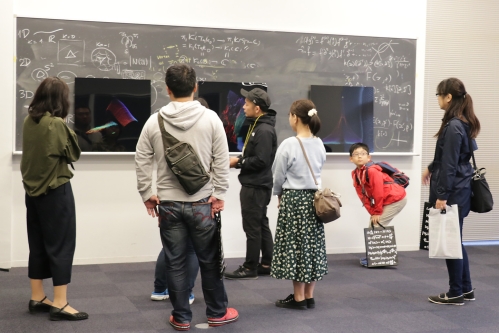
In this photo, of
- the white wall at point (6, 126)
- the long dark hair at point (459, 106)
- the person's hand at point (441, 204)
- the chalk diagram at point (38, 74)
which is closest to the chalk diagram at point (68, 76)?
the chalk diagram at point (38, 74)

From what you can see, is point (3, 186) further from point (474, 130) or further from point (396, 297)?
point (474, 130)

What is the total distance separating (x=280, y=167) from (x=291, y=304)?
904 mm

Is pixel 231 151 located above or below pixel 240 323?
above

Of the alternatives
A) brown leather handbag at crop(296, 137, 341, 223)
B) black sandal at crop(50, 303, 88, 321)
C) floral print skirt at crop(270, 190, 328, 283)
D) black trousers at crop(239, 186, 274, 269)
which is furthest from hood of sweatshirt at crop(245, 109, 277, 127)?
black sandal at crop(50, 303, 88, 321)

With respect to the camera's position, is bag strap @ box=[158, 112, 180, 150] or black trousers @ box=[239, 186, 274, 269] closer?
bag strap @ box=[158, 112, 180, 150]

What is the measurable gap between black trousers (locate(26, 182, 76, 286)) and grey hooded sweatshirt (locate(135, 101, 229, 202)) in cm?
55

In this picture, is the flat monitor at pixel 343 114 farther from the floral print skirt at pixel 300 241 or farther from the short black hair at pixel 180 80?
the short black hair at pixel 180 80

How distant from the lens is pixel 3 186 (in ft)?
17.1

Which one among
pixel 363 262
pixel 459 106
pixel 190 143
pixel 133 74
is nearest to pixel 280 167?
pixel 190 143

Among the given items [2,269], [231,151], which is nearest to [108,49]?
[231,151]

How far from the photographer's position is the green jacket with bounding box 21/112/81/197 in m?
3.63

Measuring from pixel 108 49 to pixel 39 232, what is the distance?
2180 millimetres

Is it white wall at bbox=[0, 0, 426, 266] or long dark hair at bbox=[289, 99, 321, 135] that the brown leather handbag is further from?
white wall at bbox=[0, 0, 426, 266]

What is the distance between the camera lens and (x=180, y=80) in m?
3.43
